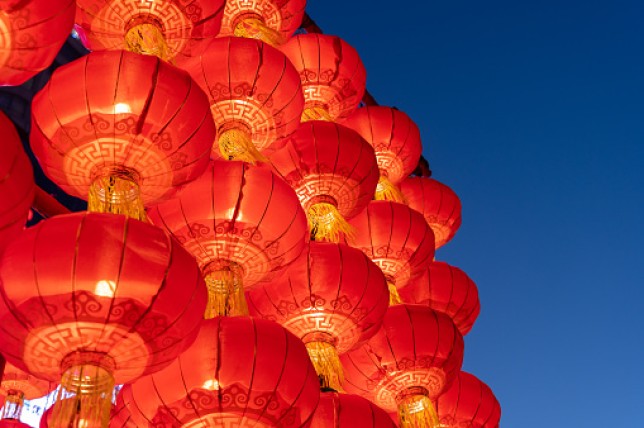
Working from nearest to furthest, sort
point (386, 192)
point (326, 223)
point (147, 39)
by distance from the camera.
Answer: point (147, 39) → point (326, 223) → point (386, 192)

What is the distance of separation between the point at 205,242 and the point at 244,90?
0.56m

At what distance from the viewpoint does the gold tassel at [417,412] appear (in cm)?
271

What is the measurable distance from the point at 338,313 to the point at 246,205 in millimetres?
492

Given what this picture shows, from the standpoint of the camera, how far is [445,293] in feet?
11.4

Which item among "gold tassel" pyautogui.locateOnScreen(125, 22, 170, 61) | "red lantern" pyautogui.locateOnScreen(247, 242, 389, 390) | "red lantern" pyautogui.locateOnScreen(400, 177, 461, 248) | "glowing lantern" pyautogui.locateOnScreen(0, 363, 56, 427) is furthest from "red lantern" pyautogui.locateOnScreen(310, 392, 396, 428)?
"red lantern" pyautogui.locateOnScreen(400, 177, 461, 248)

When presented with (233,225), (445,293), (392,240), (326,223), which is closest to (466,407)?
(445,293)

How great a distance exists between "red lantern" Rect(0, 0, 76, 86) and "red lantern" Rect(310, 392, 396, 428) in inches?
49.4

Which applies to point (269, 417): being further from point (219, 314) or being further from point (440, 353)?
point (440, 353)

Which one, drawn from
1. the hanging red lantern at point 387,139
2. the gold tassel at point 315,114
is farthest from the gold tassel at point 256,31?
the hanging red lantern at point 387,139

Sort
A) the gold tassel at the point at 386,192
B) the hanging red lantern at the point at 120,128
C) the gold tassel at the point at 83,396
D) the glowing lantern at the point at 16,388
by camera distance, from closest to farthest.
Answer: the gold tassel at the point at 83,396 < the hanging red lantern at the point at 120,128 < the glowing lantern at the point at 16,388 < the gold tassel at the point at 386,192

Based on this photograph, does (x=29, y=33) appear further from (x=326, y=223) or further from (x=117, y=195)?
(x=326, y=223)

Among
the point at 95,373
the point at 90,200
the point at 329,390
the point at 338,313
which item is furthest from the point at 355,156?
the point at 95,373

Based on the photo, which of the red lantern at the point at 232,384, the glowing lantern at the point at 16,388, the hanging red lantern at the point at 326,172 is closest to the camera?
the red lantern at the point at 232,384

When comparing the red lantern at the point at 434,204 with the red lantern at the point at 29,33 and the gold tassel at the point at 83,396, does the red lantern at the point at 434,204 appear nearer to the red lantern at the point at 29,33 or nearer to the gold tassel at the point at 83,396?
the red lantern at the point at 29,33
